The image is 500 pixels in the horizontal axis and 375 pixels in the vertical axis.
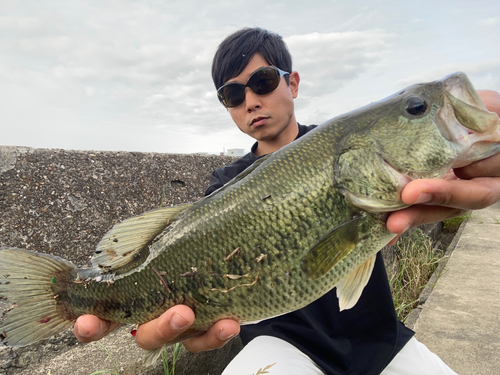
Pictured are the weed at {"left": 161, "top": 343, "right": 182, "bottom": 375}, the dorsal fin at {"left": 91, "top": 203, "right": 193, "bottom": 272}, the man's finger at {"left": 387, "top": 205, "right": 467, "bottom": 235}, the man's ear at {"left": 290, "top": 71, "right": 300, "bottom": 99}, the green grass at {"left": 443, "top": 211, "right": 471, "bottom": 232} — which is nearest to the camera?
the man's finger at {"left": 387, "top": 205, "right": 467, "bottom": 235}

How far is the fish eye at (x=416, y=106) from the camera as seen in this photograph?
1547mm

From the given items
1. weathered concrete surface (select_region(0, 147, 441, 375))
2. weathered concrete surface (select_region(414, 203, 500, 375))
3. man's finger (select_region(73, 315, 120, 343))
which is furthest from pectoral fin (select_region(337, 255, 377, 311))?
weathered concrete surface (select_region(414, 203, 500, 375))

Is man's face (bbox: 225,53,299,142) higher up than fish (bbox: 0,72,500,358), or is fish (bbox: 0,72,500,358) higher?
man's face (bbox: 225,53,299,142)

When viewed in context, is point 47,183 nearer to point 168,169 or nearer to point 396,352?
point 168,169

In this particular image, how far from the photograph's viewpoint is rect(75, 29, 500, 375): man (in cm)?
153

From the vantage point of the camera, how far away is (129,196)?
113 inches

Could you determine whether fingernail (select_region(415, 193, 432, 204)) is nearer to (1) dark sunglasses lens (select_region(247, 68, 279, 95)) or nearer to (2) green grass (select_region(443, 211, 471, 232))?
(1) dark sunglasses lens (select_region(247, 68, 279, 95))

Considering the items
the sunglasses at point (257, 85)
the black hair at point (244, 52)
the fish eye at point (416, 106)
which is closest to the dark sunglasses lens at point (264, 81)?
the sunglasses at point (257, 85)

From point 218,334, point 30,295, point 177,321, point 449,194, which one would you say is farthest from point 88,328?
point 449,194

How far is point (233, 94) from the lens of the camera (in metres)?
2.91

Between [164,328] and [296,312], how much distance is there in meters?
1.07

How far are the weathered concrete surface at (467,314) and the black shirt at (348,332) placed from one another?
48.3 inches

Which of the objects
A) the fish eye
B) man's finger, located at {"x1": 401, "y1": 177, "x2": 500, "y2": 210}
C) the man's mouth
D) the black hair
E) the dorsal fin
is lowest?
man's finger, located at {"x1": 401, "y1": 177, "x2": 500, "y2": 210}

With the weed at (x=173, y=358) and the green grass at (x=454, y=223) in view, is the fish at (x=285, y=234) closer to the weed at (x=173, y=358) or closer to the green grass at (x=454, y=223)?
the weed at (x=173, y=358)
